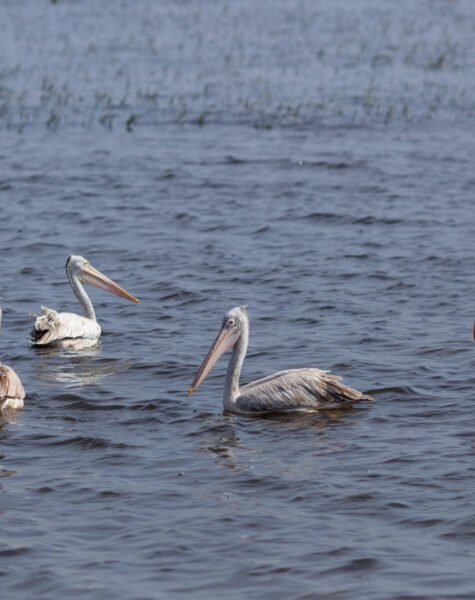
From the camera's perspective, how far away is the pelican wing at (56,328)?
11.1 m

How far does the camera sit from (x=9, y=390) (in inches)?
363

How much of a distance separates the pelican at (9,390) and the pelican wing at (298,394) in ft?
5.20

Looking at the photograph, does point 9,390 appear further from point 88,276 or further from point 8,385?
point 88,276

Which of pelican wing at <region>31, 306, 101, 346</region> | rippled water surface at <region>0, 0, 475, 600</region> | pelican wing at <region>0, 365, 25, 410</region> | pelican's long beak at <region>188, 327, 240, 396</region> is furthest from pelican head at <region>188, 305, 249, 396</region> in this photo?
pelican wing at <region>31, 306, 101, 346</region>

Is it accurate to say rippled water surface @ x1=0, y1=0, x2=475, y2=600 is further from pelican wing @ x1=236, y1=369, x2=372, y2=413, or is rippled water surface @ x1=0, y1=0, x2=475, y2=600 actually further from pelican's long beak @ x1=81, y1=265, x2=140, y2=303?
pelican's long beak @ x1=81, y1=265, x2=140, y2=303

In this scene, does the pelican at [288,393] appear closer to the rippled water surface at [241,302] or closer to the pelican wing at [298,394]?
the pelican wing at [298,394]

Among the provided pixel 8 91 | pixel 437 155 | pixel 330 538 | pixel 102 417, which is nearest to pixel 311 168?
pixel 437 155

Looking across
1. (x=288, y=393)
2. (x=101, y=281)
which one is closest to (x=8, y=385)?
(x=288, y=393)

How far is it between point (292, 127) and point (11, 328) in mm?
9793

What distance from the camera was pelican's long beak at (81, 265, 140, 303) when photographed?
1227 cm

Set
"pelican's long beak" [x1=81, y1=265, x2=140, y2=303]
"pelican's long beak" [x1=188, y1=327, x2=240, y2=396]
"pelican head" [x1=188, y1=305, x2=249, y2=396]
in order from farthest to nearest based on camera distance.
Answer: "pelican's long beak" [x1=81, y1=265, x2=140, y2=303]
"pelican head" [x1=188, y1=305, x2=249, y2=396]
"pelican's long beak" [x1=188, y1=327, x2=240, y2=396]

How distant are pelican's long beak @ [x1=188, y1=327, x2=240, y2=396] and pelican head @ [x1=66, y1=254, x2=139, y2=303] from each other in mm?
2751

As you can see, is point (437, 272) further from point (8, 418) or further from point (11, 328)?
point (8, 418)

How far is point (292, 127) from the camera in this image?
2062 centimetres
